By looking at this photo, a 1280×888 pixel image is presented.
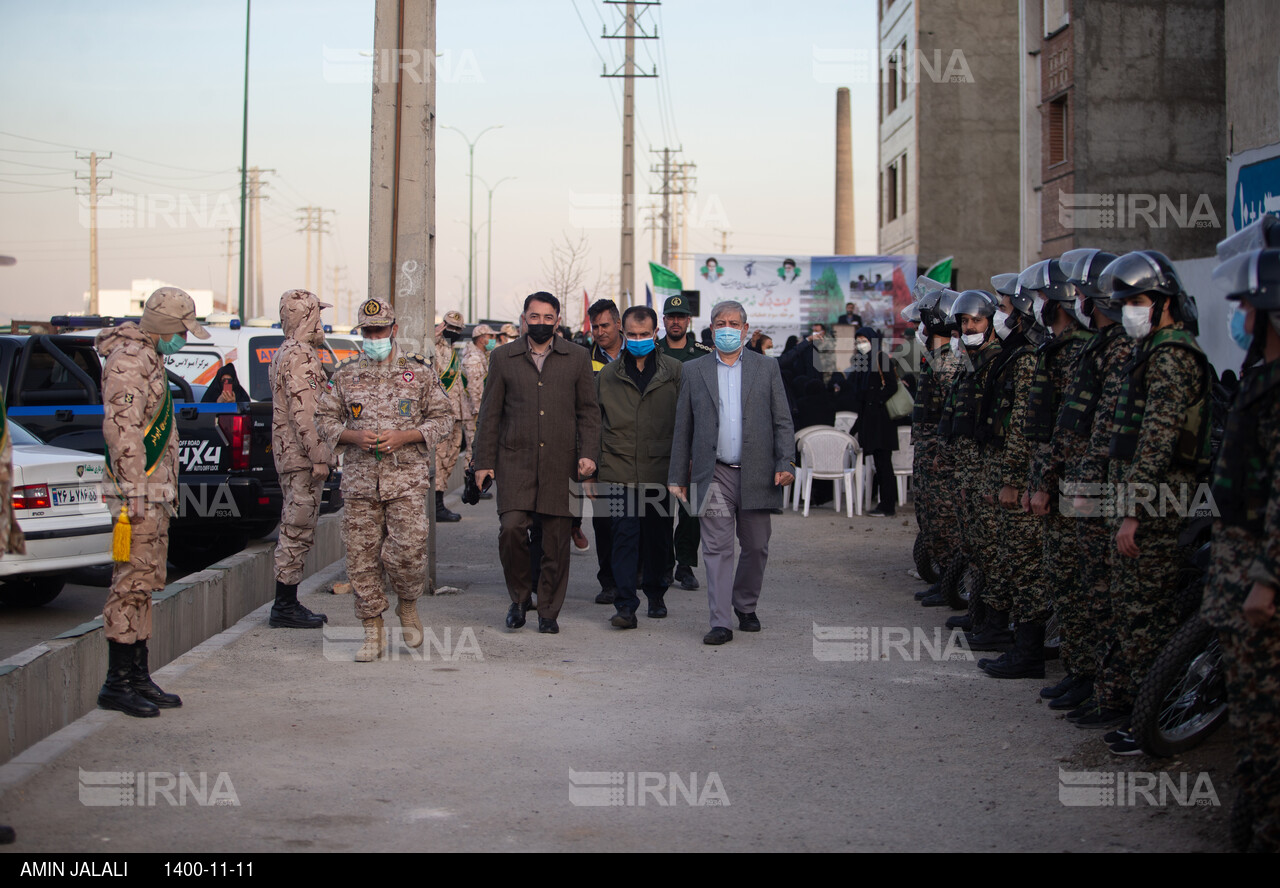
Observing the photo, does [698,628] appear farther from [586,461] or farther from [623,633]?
[586,461]

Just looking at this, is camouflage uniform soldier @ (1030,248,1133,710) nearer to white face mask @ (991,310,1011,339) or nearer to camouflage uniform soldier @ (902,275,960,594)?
white face mask @ (991,310,1011,339)

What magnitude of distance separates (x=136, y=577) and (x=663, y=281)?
18961 millimetres

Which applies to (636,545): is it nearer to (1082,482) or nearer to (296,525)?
(296,525)

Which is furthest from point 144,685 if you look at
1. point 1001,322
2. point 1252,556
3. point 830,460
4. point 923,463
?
point 830,460

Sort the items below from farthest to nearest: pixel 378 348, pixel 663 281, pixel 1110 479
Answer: pixel 663 281 < pixel 378 348 < pixel 1110 479

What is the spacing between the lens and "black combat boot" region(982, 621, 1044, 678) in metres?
7.08

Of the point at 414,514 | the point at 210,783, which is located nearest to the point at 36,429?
the point at 414,514

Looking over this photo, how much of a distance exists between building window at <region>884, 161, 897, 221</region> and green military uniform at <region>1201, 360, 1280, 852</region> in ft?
134

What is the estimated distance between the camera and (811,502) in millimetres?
16531

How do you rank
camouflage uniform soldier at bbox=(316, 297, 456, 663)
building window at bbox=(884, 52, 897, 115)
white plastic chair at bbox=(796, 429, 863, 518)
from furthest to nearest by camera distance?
1. building window at bbox=(884, 52, 897, 115)
2. white plastic chair at bbox=(796, 429, 863, 518)
3. camouflage uniform soldier at bbox=(316, 297, 456, 663)

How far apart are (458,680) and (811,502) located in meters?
10.1

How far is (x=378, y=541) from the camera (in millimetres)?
7434

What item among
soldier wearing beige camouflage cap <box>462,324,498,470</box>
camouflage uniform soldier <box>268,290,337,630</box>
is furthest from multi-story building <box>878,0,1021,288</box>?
camouflage uniform soldier <box>268,290,337,630</box>
